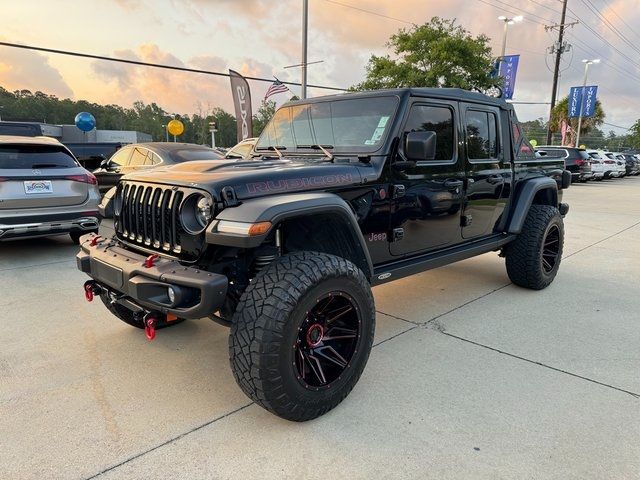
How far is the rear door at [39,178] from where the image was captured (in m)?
5.38

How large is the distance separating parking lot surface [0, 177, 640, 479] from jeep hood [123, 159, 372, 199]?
1251mm

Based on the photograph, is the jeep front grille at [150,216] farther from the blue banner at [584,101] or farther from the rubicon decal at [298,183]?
the blue banner at [584,101]

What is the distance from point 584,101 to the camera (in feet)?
110

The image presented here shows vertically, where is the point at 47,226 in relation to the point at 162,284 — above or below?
below

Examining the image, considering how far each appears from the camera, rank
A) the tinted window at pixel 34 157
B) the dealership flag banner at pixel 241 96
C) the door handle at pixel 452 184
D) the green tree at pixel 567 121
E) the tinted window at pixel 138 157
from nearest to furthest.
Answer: the door handle at pixel 452 184 → the tinted window at pixel 34 157 → the tinted window at pixel 138 157 → the dealership flag banner at pixel 241 96 → the green tree at pixel 567 121

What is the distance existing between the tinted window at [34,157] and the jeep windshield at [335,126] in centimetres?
339

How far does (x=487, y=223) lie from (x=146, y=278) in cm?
307

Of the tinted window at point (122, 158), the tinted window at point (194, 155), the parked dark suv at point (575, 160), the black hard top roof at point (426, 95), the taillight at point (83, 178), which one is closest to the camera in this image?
the black hard top roof at point (426, 95)

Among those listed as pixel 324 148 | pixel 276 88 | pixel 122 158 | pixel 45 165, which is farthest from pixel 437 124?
pixel 276 88

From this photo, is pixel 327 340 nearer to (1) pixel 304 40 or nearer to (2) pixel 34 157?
(2) pixel 34 157

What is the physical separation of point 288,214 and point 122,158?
298 inches

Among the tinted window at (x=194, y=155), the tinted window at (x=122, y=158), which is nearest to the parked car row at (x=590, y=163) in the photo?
the tinted window at (x=194, y=155)

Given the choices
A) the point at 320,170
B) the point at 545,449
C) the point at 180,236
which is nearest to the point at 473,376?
the point at 545,449

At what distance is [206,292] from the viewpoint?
221 cm
